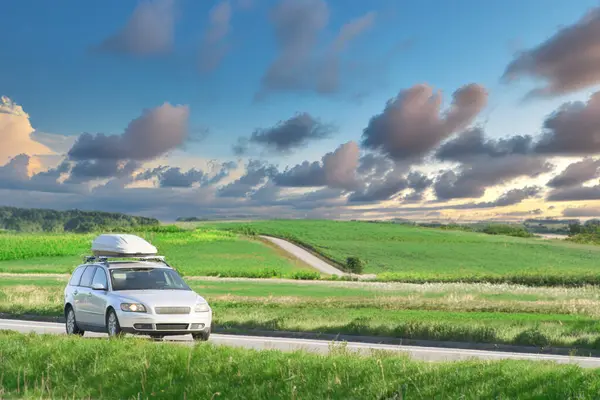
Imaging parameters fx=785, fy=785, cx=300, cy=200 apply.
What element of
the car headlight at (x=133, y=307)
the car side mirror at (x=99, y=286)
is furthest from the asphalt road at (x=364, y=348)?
the car side mirror at (x=99, y=286)

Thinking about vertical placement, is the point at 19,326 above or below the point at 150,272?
below

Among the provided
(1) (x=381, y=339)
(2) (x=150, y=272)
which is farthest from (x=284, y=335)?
(2) (x=150, y=272)

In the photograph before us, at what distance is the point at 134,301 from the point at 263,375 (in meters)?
7.35

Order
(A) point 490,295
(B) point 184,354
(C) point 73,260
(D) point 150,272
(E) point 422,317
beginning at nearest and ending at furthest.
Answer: (B) point 184,354 → (D) point 150,272 → (E) point 422,317 → (A) point 490,295 → (C) point 73,260

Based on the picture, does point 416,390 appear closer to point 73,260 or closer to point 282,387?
point 282,387

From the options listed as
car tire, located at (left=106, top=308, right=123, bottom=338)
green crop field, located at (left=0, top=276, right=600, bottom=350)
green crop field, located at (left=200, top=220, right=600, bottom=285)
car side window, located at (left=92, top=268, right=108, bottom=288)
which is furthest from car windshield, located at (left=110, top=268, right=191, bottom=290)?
green crop field, located at (left=200, top=220, right=600, bottom=285)

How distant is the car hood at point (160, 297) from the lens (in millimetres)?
18984

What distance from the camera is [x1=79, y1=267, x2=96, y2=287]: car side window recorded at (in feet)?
70.1

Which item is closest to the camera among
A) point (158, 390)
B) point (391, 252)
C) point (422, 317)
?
point (158, 390)

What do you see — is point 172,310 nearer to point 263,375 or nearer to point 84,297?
point 84,297

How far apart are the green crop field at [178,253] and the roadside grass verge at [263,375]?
198ft

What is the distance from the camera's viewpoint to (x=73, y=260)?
91250 mm

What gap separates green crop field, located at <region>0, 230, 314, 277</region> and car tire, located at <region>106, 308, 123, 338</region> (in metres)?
55.3

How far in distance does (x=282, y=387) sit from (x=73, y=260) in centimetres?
8359
